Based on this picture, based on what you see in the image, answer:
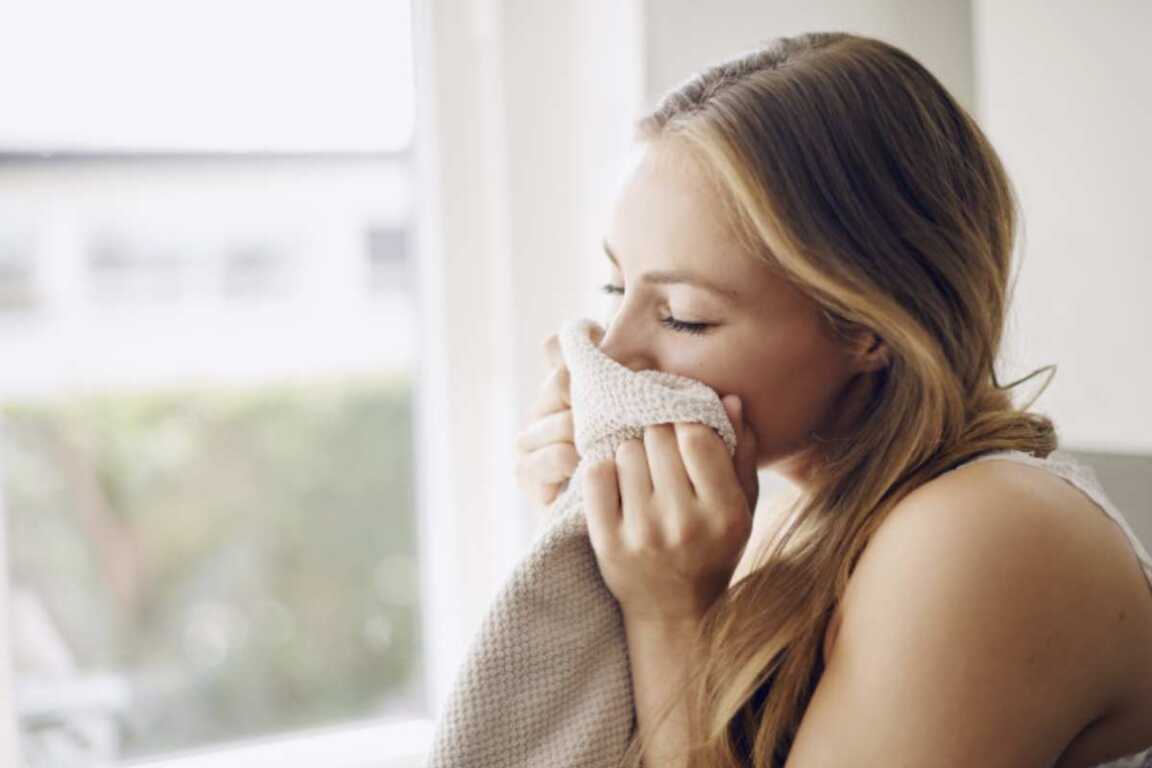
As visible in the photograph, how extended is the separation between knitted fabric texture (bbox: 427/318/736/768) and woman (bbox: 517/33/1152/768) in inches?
0.7

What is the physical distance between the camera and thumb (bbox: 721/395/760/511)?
0.86 metres

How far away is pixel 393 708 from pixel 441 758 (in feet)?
3.07

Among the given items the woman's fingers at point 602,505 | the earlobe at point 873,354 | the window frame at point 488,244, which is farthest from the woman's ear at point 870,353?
the window frame at point 488,244

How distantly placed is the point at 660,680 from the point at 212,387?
1.30m

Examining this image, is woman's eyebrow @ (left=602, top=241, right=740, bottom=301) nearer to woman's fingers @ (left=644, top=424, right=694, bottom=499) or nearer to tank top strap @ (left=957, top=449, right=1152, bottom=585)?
woman's fingers @ (left=644, top=424, right=694, bottom=499)

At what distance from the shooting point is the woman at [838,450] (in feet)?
2.42

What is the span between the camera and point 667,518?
82cm

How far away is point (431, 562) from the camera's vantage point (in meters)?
1.45

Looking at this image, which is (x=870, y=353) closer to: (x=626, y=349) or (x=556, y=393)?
(x=626, y=349)

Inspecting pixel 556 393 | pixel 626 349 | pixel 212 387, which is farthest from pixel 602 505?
pixel 212 387

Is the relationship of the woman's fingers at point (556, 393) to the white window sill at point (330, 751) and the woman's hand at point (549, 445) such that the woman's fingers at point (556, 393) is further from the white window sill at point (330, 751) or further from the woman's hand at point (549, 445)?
the white window sill at point (330, 751)

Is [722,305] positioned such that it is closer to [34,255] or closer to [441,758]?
[441,758]

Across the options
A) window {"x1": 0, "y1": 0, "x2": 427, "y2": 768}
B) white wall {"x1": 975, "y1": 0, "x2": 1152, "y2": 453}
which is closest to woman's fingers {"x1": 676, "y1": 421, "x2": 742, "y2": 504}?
white wall {"x1": 975, "y1": 0, "x2": 1152, "y2": 453}

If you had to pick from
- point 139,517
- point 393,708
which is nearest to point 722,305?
point 393,708
